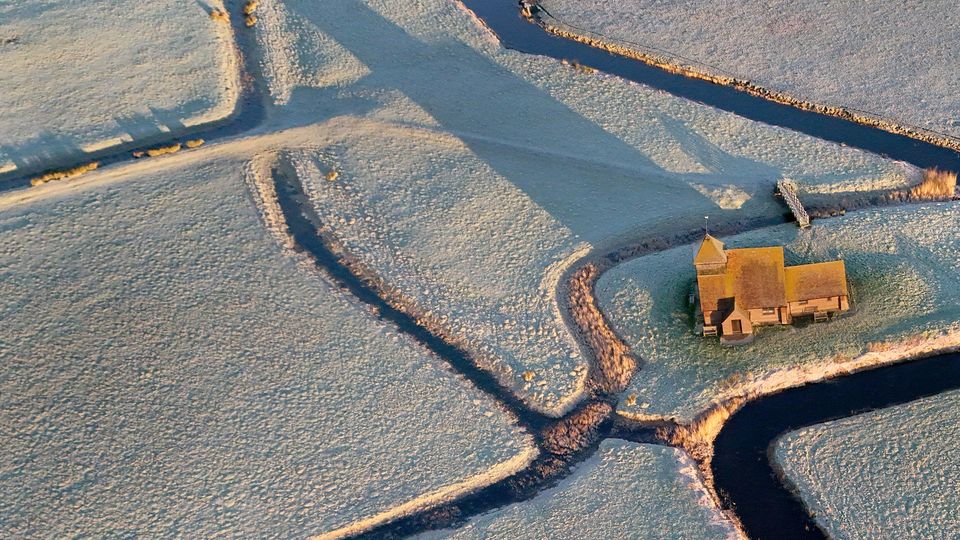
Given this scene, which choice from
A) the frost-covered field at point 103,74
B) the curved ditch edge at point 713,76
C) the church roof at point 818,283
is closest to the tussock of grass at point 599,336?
the church roof at point 818,283

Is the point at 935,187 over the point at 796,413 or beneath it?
over

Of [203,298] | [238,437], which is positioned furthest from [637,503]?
[203,298]

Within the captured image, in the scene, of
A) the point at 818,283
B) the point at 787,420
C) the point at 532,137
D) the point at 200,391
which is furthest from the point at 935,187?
the point at 200,391

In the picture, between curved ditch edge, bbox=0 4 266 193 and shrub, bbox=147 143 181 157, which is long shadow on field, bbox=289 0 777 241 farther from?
shrub, bbox=147 143 181 157

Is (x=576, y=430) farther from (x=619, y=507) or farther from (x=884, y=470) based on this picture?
(x=884, y=470)

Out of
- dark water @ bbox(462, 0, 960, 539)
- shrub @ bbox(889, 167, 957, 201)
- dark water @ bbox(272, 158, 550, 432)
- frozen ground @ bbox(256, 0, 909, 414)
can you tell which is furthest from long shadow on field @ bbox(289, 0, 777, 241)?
dark water @ bbox(462, 0, 960, 539)

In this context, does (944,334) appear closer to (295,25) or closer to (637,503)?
(637,503)
